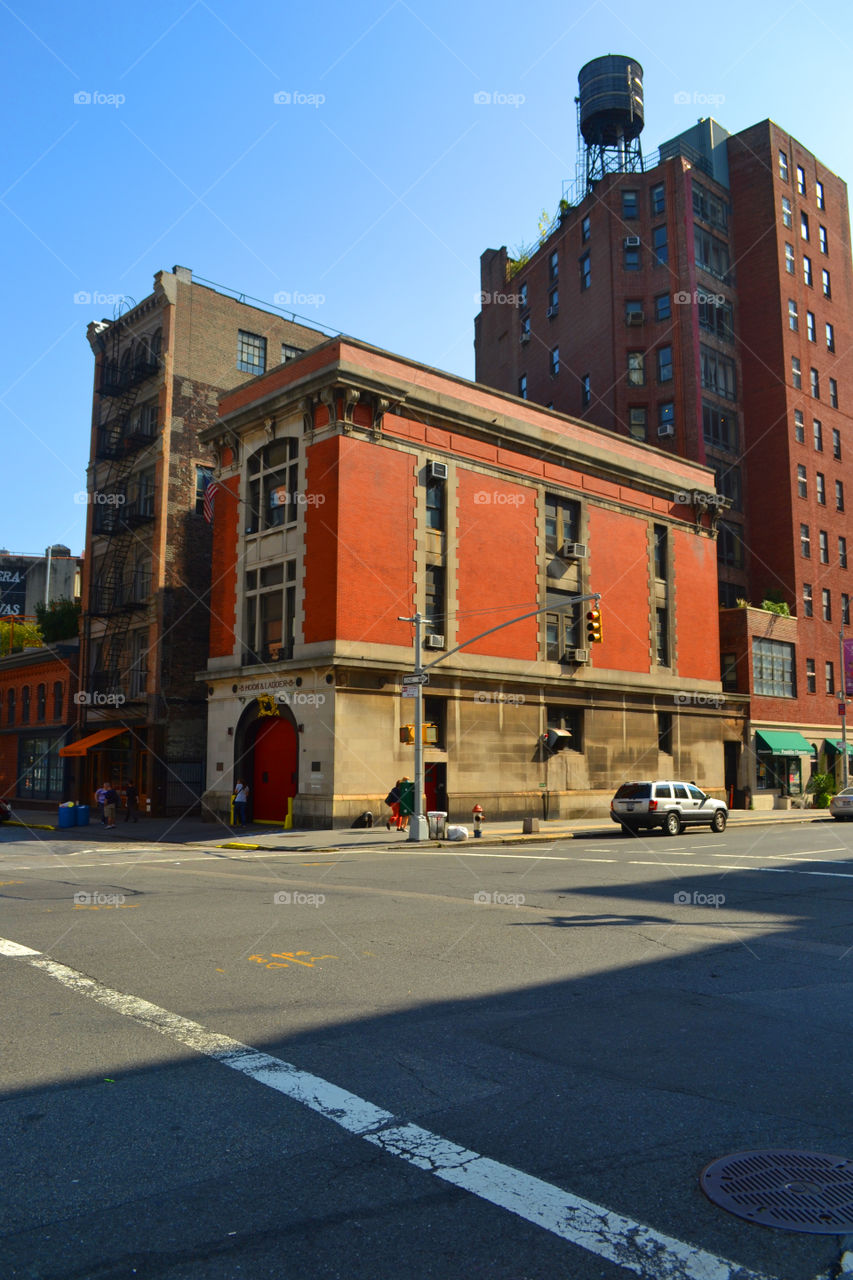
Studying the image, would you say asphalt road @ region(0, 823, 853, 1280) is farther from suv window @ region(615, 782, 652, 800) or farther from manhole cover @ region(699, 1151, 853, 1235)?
suv window @ region(615, 782, 652, 800)

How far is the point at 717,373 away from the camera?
54.5 metres

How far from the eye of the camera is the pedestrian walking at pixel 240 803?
3447cm

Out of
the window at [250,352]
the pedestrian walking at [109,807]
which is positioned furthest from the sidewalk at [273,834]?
the window at [250,352]

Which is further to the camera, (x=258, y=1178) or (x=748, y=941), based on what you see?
(x=748, y=941)

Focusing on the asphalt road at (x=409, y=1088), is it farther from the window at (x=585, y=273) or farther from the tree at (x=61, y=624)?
the tree at (x=61, y=624)

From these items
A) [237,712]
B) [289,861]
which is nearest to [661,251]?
[237,712]

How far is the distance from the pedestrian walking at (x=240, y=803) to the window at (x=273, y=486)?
9929 millimetres

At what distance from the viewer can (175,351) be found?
42.5m

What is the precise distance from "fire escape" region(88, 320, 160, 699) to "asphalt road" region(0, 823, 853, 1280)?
32171mm

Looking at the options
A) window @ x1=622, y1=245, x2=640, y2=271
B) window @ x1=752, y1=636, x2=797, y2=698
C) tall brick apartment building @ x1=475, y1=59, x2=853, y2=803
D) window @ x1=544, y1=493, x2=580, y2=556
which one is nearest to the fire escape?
window @ x1=544, y1=493, x2=580, y2=556

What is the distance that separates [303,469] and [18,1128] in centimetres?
3113

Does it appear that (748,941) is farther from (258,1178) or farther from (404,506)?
(404,506)

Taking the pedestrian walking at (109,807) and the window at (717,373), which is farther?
the window at (717,373)

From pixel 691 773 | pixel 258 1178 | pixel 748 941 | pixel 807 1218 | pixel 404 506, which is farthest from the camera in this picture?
pixel 691 773
